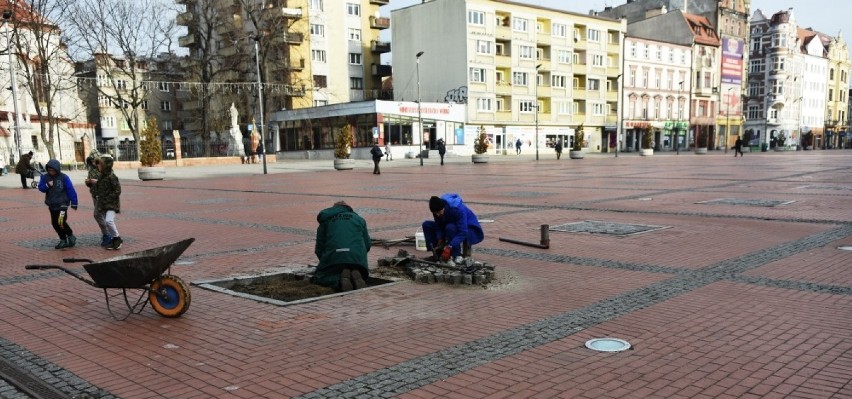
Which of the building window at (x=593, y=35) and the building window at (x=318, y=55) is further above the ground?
the building window at (x=593, y=35)

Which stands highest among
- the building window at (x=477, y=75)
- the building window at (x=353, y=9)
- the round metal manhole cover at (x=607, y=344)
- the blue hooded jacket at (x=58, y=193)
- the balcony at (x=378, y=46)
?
the building window at (x=353, y=9)

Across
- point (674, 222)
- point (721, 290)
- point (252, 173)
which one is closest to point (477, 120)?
point (252, 173)

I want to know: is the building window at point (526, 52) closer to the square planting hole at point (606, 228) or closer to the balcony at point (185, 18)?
the balcony at point (185, 18)

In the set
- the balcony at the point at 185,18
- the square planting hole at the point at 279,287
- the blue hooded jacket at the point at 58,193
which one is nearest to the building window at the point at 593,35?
the balcony at the point at 185,18

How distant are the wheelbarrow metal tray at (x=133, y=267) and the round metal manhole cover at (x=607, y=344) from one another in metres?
3.75

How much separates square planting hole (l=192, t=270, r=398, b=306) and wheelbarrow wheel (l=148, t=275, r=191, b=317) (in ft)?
2.76

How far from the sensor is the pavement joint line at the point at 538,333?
14.1 ft

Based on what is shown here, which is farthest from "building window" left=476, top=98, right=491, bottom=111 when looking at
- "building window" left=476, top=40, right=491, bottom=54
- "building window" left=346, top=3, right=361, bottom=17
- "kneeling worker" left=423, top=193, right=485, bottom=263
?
"kneeling worker" left=423, top=193, right=485, bottom=263

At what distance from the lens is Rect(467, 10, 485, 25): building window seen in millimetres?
56278

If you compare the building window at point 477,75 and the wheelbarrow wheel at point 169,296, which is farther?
the building window at point 477,75

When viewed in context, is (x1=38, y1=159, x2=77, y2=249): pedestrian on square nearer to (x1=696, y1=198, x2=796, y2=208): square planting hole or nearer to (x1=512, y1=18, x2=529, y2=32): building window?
(x1=696, y1=198, x2=796, y2=208): square planting hole

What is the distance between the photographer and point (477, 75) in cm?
5791

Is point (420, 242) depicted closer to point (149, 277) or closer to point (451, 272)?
point (451, 272)

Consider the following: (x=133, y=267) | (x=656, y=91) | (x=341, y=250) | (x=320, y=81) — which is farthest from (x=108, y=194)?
(x=656, y=91)
